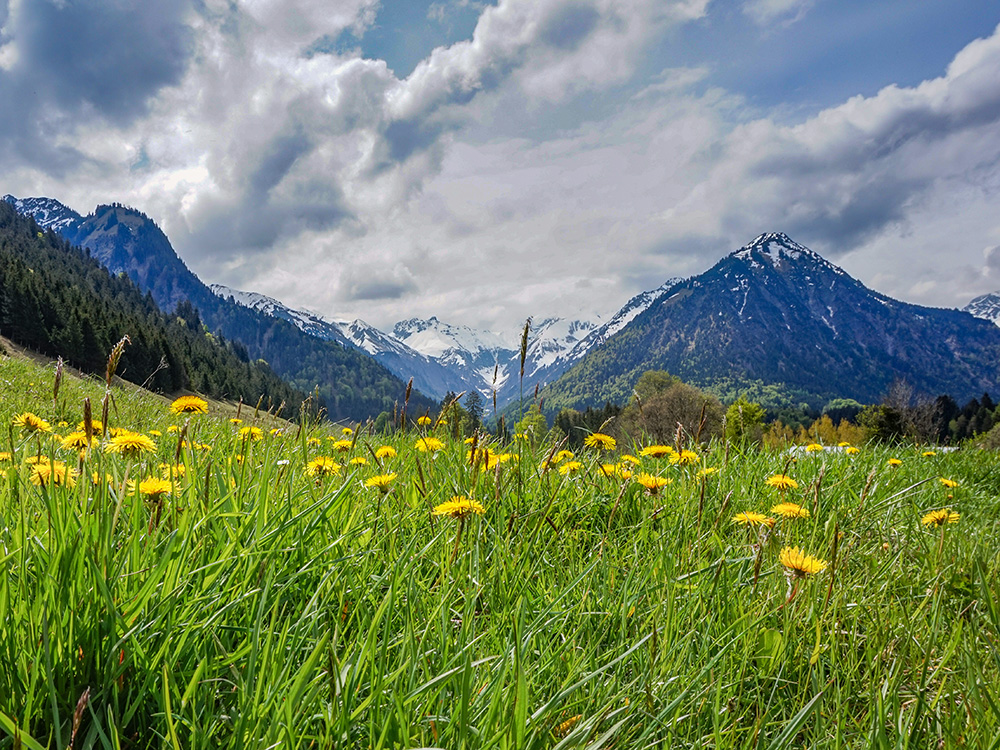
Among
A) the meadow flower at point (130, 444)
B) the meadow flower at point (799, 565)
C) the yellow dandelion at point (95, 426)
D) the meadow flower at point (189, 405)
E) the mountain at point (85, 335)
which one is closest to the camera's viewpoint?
the yellow dandelion at point (95, 426)

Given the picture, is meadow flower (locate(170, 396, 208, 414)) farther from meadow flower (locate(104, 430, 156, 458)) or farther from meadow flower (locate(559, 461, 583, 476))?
meadow flower (locate(559, 461, 583, 476))

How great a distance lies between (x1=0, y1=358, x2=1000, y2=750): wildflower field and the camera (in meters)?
1.11

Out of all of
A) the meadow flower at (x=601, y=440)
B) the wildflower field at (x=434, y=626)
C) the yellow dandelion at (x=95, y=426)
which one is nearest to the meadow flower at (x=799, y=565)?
the wildflower field at (x=434, y=626)

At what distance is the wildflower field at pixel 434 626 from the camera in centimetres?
111

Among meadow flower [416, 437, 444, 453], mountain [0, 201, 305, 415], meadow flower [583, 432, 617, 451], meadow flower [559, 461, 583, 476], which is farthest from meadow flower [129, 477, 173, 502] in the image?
mountain [0, 201, 305, 415]

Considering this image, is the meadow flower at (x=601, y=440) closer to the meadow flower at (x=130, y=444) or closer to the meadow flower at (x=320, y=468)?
the meadow flower at (x=320, y=468)

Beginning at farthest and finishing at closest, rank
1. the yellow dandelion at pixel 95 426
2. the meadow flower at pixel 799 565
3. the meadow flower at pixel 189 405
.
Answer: the meadow flower at pixel 189 405 → the meadow flower at pixel 799 565 → the yellow dandelion at pixel 95 426

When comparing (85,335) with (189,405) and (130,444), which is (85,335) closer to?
(189,405)

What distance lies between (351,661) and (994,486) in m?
7.26

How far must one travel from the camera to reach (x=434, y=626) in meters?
1.54

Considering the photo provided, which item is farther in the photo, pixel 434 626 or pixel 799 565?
pixel 799 565

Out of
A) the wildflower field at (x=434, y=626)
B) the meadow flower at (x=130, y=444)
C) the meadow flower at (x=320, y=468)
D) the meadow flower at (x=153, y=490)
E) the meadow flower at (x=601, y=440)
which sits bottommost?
the wildflower field at (x=434, y=626)

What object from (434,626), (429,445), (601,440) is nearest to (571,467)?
(601,440)

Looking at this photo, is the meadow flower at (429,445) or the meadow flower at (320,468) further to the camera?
the meadow flower at (429,445)
